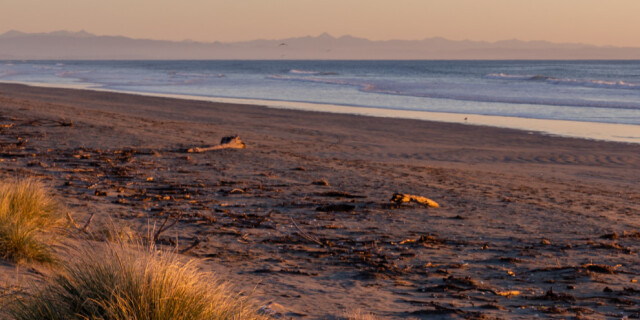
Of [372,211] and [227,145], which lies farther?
[227,145]

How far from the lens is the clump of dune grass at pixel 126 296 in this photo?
308cm

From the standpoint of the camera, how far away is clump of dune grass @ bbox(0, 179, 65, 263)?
4.74m

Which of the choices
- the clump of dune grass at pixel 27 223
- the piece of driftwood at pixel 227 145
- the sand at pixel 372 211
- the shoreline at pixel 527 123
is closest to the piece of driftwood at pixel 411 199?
the sand at pixel 372 211

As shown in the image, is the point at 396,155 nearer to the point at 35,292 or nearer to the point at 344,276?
the point at 344,276

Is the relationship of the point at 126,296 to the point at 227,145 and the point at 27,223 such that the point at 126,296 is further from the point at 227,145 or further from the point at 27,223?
the point at 227,145

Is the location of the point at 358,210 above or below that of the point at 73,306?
below

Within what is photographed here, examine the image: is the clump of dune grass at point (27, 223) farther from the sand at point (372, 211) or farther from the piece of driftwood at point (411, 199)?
the piece of driftwood at point (411, 199)

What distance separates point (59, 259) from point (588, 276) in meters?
4.20

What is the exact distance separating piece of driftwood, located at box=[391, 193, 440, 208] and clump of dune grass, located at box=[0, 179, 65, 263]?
13.4 ft

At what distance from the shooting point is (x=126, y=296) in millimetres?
3061

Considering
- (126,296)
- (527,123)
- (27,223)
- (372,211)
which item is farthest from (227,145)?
(527,123)

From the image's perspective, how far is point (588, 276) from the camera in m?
5.52

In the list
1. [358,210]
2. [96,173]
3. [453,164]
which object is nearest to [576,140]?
[453,164]

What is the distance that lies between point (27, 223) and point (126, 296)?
251cm
